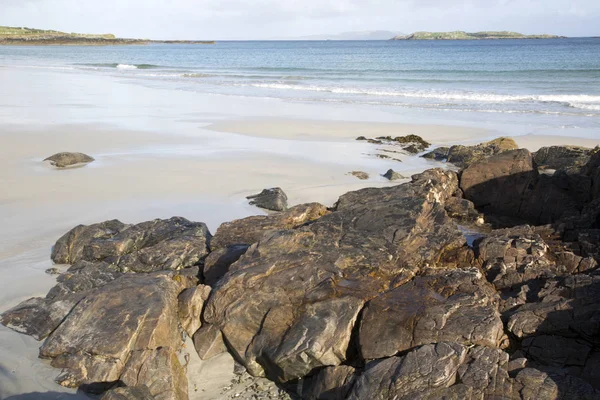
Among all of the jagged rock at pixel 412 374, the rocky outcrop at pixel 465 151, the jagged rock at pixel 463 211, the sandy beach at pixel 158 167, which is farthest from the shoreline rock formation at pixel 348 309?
the rocky outcrop at pixel 465 151

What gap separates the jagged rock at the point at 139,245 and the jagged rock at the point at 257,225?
1.05 ft

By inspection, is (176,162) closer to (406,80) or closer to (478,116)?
(478,116)

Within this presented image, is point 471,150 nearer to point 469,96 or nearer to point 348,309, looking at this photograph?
point 348,309

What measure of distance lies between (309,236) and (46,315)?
330cm

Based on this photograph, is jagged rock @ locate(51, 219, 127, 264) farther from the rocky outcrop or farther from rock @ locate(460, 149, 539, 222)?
the rocky outcrop

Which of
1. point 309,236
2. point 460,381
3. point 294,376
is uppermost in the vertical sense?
point 309,236

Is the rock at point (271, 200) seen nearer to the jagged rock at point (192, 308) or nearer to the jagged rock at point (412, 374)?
the jagged rock at point (192, 308)

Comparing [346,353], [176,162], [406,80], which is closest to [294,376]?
[346,353]

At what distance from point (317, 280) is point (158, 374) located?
6.33 feet

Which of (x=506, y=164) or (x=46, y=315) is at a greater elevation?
(x=506, y=164)

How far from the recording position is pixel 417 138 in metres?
18.5

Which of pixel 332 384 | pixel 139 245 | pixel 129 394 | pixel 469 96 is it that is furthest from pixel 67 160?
pixel 469 96

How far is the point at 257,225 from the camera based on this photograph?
876 centimetres

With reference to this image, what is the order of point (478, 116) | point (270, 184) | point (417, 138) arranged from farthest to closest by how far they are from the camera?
point (478, 116)
point (417, 138)
point (270, 184)
